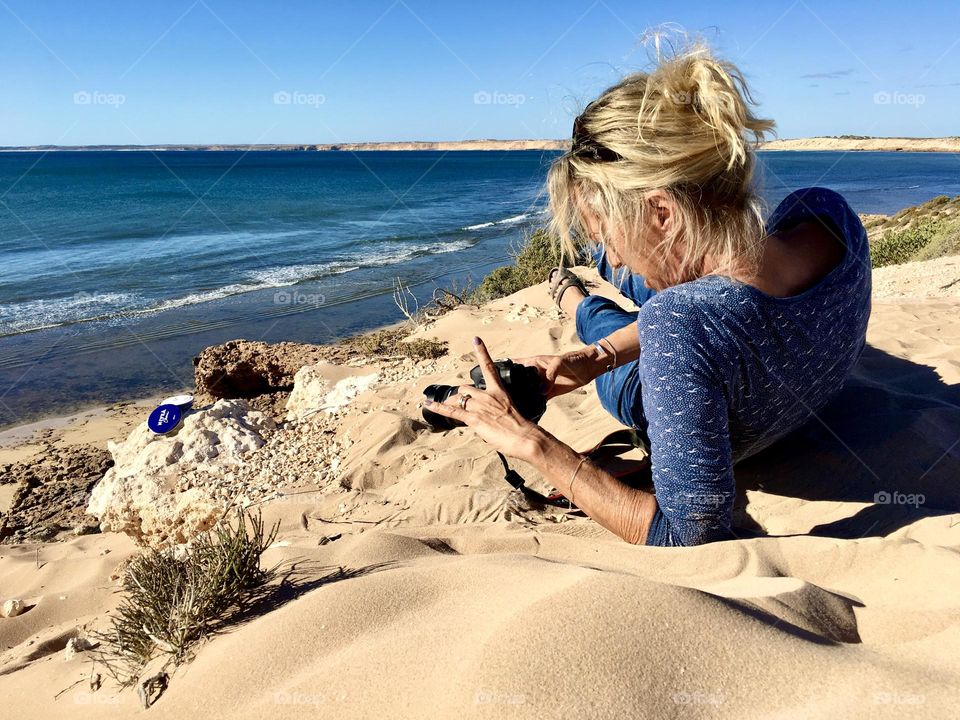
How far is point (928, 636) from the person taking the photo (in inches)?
52.7

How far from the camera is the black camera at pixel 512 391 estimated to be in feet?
7.50

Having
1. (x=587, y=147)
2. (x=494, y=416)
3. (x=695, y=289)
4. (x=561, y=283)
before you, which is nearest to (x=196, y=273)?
(x=561, y=283)

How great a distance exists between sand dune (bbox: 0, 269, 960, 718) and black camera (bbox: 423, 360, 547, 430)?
0.46m

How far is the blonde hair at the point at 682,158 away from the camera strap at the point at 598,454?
3.30 feet

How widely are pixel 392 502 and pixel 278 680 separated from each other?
1628mm

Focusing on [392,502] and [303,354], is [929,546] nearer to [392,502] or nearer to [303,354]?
[392,502]

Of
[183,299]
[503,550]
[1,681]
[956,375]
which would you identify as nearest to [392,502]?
[503,550]

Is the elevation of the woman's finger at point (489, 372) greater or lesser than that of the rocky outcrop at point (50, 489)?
greater

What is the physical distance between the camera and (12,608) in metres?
2.71

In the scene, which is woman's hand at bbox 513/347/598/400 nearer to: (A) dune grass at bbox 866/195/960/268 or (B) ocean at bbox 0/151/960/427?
(B) ocean at bbox 0/151/960/427

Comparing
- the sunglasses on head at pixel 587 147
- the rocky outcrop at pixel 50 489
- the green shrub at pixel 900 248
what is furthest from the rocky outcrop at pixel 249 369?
the green shrub at pixel 900 248

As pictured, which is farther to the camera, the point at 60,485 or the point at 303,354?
the point at 303,354

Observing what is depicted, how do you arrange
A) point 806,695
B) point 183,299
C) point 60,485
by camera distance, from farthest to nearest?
point 183,299, point 60,485, point 806,695

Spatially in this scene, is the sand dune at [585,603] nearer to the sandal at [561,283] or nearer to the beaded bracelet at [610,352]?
the beaded bracelet at [610,352]
